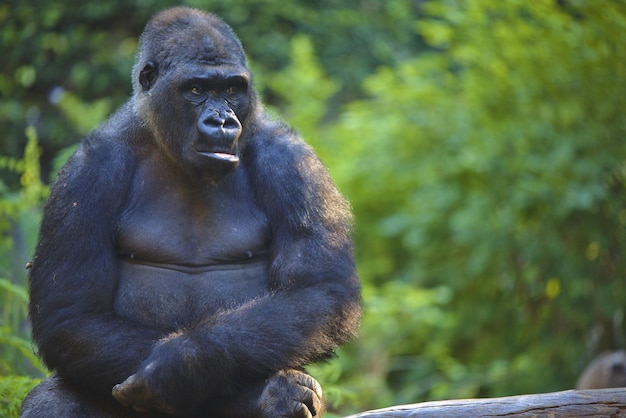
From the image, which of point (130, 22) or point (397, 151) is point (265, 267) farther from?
point (130, 22)

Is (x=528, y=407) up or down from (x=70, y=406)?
up

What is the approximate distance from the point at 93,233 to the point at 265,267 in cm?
68

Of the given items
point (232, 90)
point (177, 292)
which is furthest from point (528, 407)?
→ point (232, 90)

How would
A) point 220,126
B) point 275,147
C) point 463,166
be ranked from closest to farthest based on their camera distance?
point 220,126, point 275,147, point 463,166

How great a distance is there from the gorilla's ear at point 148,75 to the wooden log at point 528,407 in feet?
5.20

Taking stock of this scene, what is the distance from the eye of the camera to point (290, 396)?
129 inches

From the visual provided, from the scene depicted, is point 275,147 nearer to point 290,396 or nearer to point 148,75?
point 148,75

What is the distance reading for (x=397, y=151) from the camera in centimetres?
841

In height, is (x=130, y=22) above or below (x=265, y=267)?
below

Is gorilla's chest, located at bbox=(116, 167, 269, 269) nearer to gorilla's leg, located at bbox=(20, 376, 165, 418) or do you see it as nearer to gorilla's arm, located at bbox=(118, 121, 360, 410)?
gorilla's arm, located at bbox=(118, 121, 360, 410)

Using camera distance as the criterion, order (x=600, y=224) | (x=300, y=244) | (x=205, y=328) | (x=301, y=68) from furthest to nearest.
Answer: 1. (x=301, y=68)
2. (x=600, y=224)
3. (x=300, y=244)
4. (x=205, y=328)

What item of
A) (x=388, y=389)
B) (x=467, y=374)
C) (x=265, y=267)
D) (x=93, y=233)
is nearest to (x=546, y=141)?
(x=467, y=374)

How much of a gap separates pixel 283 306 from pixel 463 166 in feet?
14.9

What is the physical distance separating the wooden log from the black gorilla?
0.35 meters
